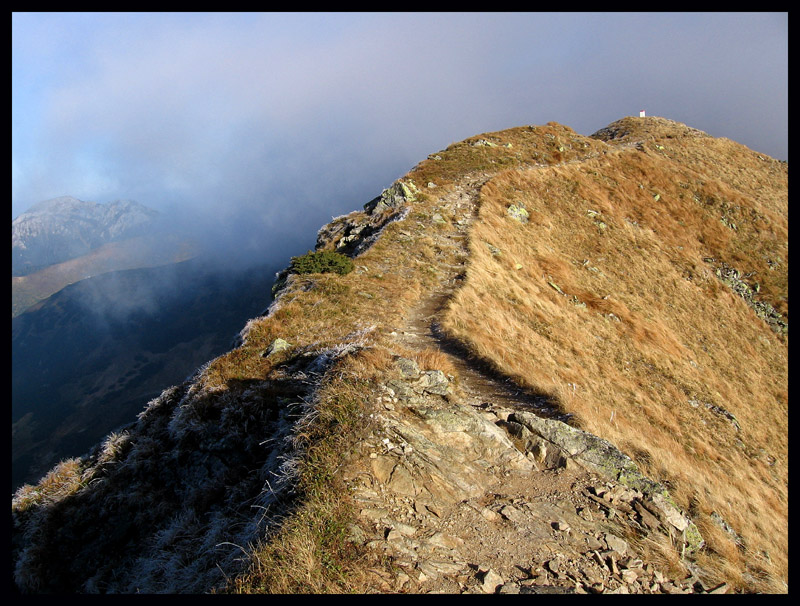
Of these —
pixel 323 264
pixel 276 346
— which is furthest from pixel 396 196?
pixel 276 346

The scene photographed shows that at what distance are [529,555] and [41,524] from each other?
12370mm

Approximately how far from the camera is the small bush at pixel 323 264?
73.5ft

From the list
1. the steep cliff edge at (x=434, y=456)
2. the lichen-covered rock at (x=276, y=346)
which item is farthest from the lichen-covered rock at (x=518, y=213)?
Result: the lichen-covered rock at (x=276, y=346)

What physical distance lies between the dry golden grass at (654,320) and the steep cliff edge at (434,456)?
193 mm

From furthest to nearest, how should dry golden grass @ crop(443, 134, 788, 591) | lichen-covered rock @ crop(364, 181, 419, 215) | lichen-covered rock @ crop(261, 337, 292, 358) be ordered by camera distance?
lichen-covered rock @ crop(364, 181, 419, 215) → lichen-covered rock @ crop(261, 337, 292, 358) → dry golden grass @ crop(443, 134, 788, 591)

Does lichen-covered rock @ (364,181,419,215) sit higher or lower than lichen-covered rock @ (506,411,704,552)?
higher

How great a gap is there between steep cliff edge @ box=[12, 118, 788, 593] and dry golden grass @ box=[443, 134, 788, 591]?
19 cm

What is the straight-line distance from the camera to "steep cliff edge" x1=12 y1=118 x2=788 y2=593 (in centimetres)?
626

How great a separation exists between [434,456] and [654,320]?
26.8 m

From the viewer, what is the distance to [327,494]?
21.3ft

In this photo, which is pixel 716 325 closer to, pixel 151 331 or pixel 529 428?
pixel 529 428

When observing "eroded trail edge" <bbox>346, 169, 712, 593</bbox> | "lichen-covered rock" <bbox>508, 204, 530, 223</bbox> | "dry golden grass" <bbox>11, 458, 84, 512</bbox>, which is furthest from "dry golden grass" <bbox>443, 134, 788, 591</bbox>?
"dry golden grass" <bbox>11, 458, 84, 512</bbox>

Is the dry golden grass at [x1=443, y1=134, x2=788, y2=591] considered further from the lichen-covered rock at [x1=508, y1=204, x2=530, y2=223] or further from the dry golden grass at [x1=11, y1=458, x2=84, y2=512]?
the dry golden grass at [x1=11, y1=458, x2=84, y2=512]

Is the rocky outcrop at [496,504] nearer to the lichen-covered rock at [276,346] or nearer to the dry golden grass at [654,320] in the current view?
the dry golden grass at [654,320]
